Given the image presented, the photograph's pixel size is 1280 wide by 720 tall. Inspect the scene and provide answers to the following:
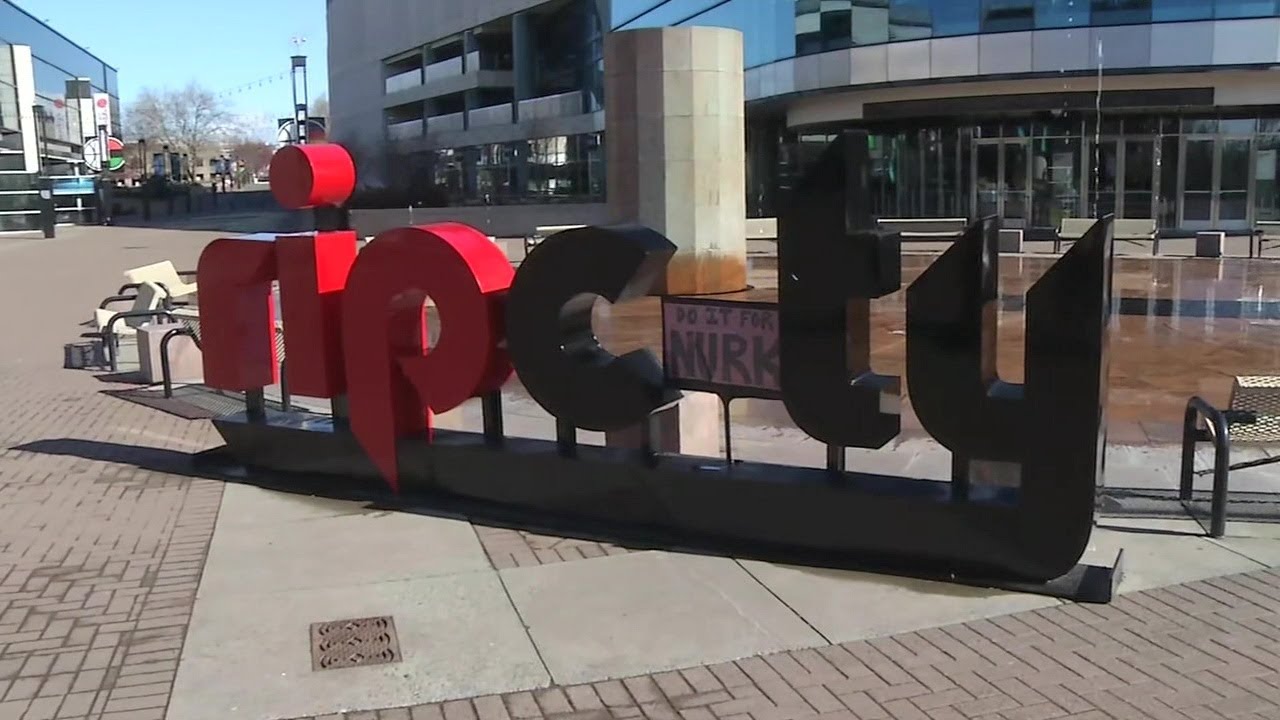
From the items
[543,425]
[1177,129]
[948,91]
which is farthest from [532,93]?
[543,425]

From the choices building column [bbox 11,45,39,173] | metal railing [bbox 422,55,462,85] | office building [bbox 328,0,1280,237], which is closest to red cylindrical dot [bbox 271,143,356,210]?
office building [bbox 328,0,1280,237]

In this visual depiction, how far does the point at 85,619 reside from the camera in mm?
5844

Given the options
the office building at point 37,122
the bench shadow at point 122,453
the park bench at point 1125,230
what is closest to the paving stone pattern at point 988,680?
the bench shadow at point 122,453

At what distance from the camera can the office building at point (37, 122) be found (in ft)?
167

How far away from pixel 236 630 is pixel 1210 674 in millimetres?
4448

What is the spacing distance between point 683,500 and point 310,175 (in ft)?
11.4

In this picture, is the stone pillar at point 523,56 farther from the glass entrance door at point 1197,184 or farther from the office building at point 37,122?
the glass entrance door at point 1197,184

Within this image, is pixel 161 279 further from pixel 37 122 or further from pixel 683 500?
pixel 37 122

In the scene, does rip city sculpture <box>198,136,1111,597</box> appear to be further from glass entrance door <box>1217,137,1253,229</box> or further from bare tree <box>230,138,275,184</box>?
bare tree <box>230,138,275,184</box>

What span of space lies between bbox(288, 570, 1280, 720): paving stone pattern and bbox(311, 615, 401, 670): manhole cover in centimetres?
55

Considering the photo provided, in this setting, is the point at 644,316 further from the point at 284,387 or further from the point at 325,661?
the point at 325,661

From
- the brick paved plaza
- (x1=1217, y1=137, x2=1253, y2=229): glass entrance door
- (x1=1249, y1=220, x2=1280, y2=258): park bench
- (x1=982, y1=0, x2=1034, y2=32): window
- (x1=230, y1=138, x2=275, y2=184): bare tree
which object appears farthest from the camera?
(x1=230, y1=138, x2=275, y2=184): bare tree

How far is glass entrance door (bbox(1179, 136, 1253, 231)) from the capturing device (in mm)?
35062

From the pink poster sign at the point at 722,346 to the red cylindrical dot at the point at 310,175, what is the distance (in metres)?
2.78
